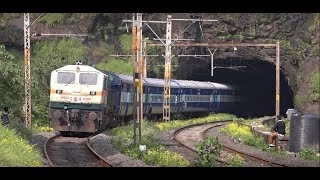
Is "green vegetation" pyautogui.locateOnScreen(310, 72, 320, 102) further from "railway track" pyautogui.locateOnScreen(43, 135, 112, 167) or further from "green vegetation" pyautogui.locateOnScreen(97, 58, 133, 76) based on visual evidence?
"railway track" pyautogui.locateOnScreen(43, 135, 112, 167)

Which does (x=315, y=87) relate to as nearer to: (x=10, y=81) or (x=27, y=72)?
(x=27, y=72)

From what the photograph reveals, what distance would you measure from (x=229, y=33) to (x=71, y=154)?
27.6m

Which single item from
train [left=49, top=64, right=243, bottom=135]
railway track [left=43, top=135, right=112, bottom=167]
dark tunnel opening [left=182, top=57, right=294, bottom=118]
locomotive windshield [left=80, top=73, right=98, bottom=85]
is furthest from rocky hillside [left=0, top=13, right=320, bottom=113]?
railway track [left=43, top=135, right=112, bottom=167]

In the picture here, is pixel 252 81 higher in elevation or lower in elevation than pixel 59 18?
lower

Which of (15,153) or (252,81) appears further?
(252,81)

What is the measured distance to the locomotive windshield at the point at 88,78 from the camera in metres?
25.4

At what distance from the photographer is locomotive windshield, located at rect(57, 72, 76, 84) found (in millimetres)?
25672

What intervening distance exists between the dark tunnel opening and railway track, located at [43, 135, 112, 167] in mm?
27555

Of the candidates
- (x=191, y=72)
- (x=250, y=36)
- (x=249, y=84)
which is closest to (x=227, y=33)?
(x=250, y=36)

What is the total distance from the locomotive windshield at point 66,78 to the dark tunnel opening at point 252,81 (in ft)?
81.2

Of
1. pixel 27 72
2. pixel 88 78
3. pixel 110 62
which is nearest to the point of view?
pixel 88 78

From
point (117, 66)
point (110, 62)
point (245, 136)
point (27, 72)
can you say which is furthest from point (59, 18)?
point (245, 136)

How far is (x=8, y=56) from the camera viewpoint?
2586 cm

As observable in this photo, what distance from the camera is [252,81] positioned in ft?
178
